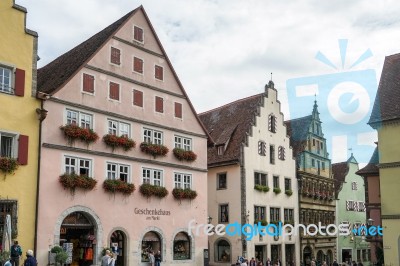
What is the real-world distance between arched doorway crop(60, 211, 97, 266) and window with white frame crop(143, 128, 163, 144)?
6.30 metres

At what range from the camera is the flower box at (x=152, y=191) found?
1231 inches

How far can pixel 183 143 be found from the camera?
1378 inches

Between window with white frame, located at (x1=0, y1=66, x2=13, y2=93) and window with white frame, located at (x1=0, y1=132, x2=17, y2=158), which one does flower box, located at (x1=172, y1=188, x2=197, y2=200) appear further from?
window with white frame, located at (x1=0, y1=66, x2=13, y2=93)

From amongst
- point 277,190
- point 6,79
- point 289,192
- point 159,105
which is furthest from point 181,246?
point 6,79

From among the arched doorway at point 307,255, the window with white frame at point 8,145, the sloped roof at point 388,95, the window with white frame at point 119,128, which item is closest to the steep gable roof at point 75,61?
the window with white frame at point 8,145

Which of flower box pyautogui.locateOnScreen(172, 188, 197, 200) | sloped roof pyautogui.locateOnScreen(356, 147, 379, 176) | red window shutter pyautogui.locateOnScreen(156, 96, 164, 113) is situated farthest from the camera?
sloped roof pyautogui.locateOnScreen(356, 147, 379, 176)

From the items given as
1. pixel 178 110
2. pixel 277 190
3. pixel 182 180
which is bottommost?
pixel 277 190

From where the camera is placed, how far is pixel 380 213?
3872 centimetres

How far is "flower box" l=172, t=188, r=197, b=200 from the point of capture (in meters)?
33.4

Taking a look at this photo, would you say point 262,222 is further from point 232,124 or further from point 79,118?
point 79,118

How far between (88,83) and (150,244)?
33.0 feet

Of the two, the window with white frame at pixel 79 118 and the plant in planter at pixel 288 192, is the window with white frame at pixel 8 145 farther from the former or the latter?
the plant in planter at pixel 288 192

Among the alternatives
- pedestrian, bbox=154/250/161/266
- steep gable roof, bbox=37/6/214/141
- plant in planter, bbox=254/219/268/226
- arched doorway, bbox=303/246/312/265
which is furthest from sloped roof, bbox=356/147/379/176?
pedestrian, bbox=154/250/161/266

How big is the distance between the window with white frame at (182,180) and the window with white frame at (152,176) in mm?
1405
